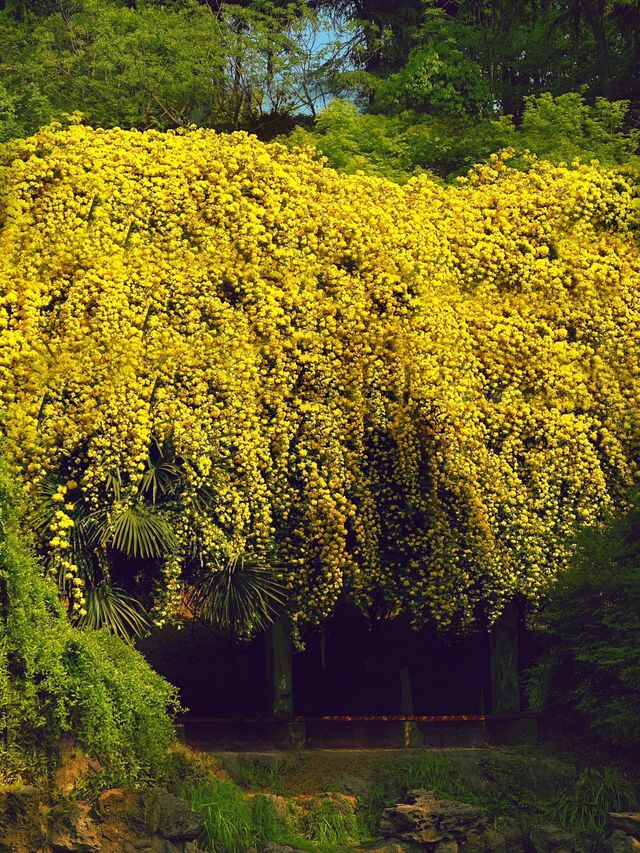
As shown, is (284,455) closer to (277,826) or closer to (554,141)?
(277,826)

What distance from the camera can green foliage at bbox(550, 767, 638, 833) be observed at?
13711 mm

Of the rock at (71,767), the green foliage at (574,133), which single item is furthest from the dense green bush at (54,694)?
the green foliage at (574,133)

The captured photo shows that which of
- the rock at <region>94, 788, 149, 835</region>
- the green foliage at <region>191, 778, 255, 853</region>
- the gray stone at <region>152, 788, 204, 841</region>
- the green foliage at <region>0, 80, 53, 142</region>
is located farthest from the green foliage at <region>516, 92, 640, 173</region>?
the rock at <region>94, 788, 149, 835</region>

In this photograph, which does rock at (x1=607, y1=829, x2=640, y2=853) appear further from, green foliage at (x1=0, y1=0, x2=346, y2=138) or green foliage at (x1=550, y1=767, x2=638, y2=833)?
green foliage at (x1=0, y1=0, x2=346, y2=138)

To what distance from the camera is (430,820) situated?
13.3 m

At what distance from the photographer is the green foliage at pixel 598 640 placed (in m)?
14.4

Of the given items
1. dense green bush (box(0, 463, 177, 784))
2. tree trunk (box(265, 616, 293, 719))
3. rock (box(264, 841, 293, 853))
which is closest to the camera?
dense green bush (box(0, 463, 177, 784))

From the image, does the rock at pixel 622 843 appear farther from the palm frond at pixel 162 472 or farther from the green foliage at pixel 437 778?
the palm frond at pixel 162 472

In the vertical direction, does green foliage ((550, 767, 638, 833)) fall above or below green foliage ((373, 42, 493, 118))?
below

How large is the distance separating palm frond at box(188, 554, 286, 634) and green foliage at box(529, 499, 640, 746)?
3.35 metres

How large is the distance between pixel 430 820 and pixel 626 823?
2052 mm

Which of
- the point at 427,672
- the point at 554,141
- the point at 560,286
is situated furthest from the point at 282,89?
the point at 427,672

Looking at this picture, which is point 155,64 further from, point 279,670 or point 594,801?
point 594,801

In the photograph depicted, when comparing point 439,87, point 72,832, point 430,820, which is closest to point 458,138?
point 439,87
